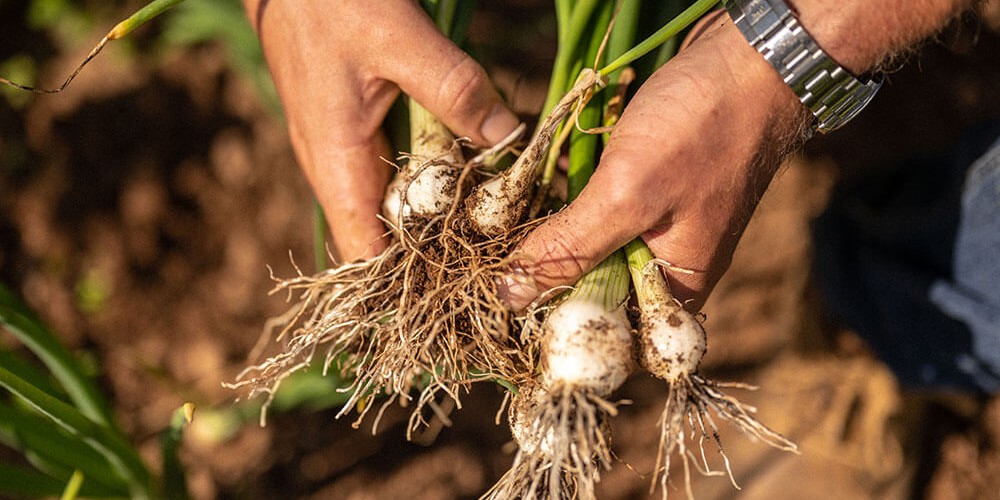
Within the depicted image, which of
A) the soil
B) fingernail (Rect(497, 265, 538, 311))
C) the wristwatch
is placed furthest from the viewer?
the soil

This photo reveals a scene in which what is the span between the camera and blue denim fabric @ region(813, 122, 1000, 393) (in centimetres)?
119

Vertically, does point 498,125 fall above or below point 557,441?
above

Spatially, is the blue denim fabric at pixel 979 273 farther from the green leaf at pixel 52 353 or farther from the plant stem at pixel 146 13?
the green leaf at pixel 52 353

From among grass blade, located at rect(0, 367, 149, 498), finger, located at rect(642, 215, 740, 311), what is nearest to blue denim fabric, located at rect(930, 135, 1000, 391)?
finger, located at rect(642, 215, 740, 311)

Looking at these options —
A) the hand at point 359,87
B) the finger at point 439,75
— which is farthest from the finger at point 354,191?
the finger at point 439,75

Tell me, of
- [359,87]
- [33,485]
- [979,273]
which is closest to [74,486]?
[33,485]

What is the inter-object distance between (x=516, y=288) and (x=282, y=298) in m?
1.15

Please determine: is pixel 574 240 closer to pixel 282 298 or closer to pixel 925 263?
pixel 925 263

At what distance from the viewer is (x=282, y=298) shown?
187cm

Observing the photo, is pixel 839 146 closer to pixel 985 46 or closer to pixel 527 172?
pixel 985 46

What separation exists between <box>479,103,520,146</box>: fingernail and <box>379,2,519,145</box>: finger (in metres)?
0.01

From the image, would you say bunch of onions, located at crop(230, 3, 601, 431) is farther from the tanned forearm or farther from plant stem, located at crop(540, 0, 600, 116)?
the tanned forearm

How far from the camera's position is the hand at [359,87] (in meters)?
0.92

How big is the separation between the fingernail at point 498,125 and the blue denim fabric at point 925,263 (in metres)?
0.83
